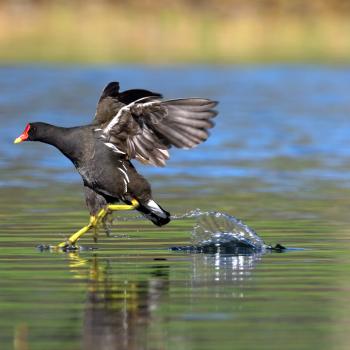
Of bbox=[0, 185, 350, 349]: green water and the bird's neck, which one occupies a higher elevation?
the bird's neck

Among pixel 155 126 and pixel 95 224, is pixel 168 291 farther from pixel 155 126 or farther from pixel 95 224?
pixel 155 126

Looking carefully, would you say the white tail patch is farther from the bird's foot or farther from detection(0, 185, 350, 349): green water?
detection(0, 185, 350, 349): green water

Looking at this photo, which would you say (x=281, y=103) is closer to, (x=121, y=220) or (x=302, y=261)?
(x=121, y=220)

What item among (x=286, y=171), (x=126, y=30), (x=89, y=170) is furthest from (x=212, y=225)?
(x=126, y=30)

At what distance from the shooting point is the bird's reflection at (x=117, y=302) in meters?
7.72

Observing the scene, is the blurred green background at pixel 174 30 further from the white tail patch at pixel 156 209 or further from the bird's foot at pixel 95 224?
the white tail patch at pixel 156 209

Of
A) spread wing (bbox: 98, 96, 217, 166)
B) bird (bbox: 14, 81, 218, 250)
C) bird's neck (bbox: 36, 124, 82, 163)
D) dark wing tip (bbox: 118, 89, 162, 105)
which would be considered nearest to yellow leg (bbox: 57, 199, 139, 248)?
bird (bbox: 14, 81, 218, 250)

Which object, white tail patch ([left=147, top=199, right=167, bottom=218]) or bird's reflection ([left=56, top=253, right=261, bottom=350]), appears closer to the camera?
bird's reflection ([left=56, top=253, right=261, bottom=350])

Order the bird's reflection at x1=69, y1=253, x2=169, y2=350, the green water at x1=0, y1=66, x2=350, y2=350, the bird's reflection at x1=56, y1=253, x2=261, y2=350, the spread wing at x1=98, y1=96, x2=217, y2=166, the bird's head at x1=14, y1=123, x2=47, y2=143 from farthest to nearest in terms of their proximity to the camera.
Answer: the bird's head at x1=14, y1=123, x2=47, y2=143
the spread wing at x1=98, y1=96, x2=217, y2=166
the green water at x1=0, y1=66, x2=350, y2=350
the bird's reflection at x1=56, y1=253, x2=261, y2=350
the bird's reflection at x1=69, y1=253, x2=169, y2=350

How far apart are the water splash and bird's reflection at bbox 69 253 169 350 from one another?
1.11 meters

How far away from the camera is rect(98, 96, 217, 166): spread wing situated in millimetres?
11812

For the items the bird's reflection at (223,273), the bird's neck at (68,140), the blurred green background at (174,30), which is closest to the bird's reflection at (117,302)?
the bird's reflection at (223,273)

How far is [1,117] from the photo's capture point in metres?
27.5

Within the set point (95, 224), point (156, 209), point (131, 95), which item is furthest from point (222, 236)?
point (131, 95)
